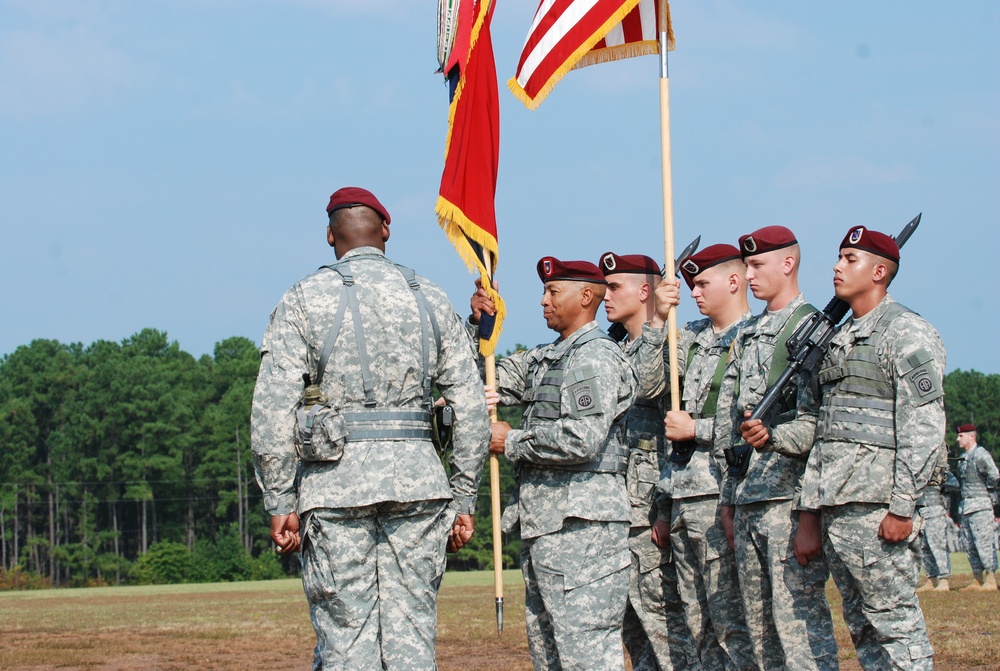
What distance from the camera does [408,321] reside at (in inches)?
235

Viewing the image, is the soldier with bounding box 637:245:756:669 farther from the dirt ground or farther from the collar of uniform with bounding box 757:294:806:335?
the dirt ground

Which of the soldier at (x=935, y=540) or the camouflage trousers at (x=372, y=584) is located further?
the soldier at (x=935, y=540)

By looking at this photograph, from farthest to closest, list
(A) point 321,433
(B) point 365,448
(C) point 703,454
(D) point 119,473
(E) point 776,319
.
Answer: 1. (D) point 119,473
2. (C) point 703,454
3. (E) point 776,319
4. (B) point 365,448
5. (A) point 321,433

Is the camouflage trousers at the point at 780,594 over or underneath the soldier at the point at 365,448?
underneath

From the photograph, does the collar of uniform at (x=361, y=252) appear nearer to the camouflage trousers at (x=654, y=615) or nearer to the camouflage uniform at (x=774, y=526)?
the camouflage uniform at (x=774, y=526)

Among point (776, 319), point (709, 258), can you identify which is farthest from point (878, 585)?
point (709, 258)

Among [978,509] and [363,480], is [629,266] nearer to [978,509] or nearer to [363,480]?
[363,480]

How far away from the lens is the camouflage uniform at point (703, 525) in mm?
7152

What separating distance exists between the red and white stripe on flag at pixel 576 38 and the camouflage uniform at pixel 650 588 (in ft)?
6.40

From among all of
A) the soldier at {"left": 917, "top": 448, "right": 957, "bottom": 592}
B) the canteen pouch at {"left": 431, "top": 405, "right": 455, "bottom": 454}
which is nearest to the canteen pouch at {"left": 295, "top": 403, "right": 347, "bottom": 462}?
the canteen pouch at {"left": 431, "top": 405, "right": 455, "bottom": 454}

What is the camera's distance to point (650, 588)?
25.5 feet

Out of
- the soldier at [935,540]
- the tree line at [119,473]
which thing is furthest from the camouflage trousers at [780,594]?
the tree line at [119,473]

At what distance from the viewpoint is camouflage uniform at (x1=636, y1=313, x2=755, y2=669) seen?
715cm

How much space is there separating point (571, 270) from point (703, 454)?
4.55 ft
